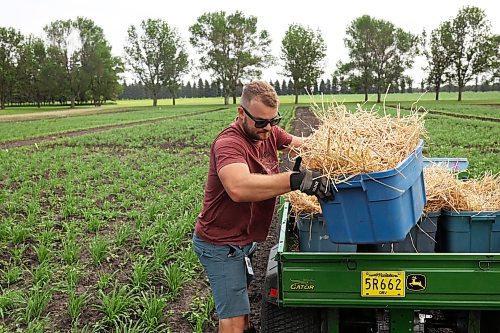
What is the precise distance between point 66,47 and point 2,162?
6886 centimetres

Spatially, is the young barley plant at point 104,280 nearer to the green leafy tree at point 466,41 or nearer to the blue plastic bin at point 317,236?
the blue plastic bin at point 317,236

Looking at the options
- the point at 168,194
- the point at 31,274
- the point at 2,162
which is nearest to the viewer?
the point at 31,274

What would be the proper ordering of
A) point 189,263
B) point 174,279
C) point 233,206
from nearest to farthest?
point 233,206 < point 174,279 < point 189,263

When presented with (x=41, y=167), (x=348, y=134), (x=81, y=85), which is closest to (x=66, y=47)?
(x=81, y=85)

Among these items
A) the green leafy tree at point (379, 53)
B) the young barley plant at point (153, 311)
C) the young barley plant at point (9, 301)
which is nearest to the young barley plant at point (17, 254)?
the young barley plant at point (9, 301)

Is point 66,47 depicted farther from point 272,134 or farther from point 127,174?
point 272,134

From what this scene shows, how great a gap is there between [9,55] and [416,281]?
75993 millimetres

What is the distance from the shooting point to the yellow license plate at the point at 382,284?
290cm

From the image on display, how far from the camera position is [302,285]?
297 cm

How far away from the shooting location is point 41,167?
13.5m

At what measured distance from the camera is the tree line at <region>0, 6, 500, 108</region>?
234ft

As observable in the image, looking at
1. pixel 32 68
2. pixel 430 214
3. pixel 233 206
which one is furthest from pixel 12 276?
pixel 32 68

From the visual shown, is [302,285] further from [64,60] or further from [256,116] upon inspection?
[64,60]

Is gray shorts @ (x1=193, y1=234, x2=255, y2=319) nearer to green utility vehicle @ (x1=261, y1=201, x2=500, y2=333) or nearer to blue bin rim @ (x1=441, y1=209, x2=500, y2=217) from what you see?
green utility vehicle @ (x1=261, y1=201, x2=500, y2=333)
